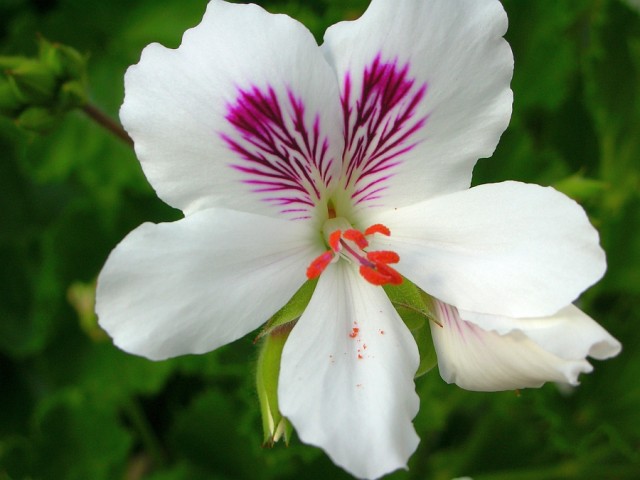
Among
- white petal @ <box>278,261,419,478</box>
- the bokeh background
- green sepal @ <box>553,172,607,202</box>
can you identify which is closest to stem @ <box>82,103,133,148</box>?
the bokeh background

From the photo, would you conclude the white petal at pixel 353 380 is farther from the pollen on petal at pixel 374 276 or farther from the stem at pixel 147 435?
the stem at pixel 147 435

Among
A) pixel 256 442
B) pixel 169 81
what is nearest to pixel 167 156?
pixel 169 81

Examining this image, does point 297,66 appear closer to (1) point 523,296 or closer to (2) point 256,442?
(1) point 523,296

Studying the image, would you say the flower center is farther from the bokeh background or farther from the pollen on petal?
the bokeh background

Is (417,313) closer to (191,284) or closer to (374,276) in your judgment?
(374,276)

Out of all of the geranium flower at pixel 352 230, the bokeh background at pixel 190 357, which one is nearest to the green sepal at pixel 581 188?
the bokeh background at pixel 190 357

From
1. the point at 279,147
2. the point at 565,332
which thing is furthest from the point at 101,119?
the point at 565,332
